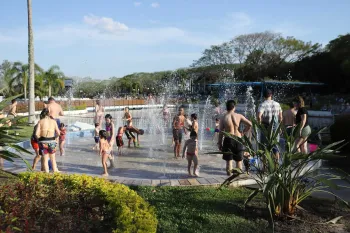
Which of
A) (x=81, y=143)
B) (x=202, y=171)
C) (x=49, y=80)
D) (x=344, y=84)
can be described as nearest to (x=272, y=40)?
(x=344, y=84)

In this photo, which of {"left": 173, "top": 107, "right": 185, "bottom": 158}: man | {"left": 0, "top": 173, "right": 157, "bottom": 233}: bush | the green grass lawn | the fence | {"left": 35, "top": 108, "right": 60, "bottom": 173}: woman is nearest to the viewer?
{"left": 0, "top": 173, "right": 157, "bottom": 233}: bush

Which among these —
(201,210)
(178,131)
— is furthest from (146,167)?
(201,210)

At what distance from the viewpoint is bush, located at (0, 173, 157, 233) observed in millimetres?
3516

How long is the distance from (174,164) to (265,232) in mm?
4318

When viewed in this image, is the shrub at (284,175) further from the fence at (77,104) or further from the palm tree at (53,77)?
the palm tree at (53,77)

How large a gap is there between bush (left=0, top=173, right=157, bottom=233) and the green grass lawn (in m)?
0.62

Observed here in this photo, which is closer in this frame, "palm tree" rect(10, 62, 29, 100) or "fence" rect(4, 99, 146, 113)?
"fence" rect(4, 99, 146, 113)

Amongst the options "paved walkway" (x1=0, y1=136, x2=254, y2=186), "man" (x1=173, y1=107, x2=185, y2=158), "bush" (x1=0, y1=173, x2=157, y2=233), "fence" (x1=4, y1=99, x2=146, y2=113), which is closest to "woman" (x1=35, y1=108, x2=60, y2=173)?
"paved walkway" (x1=0, y1=136, x2=254, y2=186)

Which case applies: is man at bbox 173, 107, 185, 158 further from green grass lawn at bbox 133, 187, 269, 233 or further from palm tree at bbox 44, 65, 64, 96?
palm tree at bbox 44, 65, 64, 96

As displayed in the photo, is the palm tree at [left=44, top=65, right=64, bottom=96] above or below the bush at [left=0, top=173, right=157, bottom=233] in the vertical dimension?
above

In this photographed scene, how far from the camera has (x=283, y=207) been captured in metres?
4.54

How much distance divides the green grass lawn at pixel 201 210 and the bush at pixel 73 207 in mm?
623

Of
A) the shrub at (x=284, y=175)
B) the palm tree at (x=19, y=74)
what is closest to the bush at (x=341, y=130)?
the shrub at (x=284, y=175)

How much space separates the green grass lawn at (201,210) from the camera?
14.0 ft
